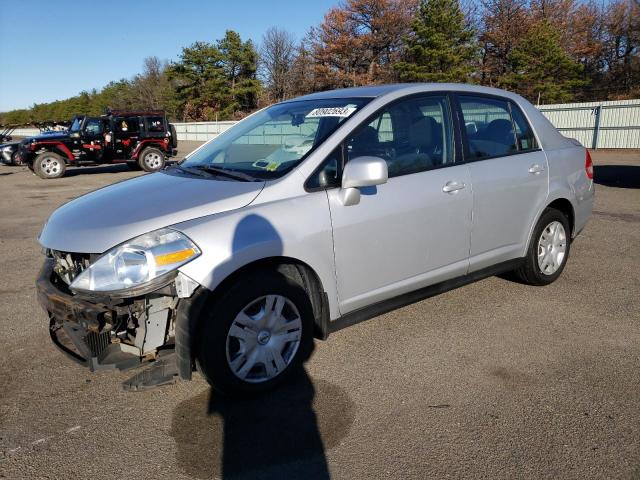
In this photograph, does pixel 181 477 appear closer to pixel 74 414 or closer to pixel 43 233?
pixel 74 414

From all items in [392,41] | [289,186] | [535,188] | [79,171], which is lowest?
[79,171]

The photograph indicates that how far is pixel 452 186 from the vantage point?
3668 mm

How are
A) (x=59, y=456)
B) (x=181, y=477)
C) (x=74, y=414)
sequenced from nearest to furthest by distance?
(x=181, y=477)
(x=59, y=456)
(x=74, y=414)

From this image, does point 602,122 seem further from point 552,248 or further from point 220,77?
point 220,77

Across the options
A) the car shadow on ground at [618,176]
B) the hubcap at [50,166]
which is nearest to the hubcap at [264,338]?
the car shadow on ground at [618,176]

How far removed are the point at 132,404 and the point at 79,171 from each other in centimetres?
1890

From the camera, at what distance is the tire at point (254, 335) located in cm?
267

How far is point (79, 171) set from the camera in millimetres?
19656

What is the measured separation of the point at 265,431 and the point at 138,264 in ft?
3.54

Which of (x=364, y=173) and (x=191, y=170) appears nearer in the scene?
(x=364, y=173)

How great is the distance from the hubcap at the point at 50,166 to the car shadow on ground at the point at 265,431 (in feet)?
51.8

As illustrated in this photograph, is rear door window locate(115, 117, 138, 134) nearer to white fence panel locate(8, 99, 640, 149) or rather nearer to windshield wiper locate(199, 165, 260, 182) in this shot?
white fence panel locate(8, 99, 640, 149)

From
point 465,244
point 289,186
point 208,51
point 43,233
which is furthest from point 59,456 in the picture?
point 208,51

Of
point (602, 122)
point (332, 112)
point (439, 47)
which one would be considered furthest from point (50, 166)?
point (439, 47)
